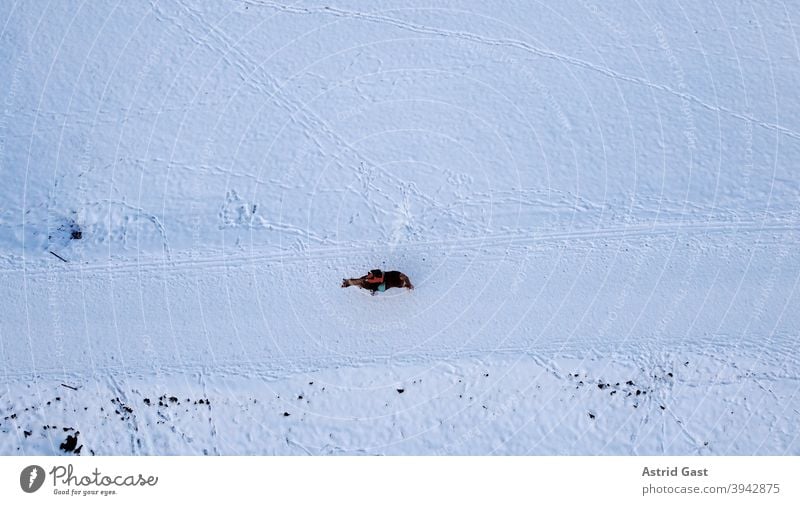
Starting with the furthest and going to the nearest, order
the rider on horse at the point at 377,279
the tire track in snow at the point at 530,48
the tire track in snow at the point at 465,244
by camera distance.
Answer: the tire track in snow at the point at 530,48 → the tire track in snow at the point at 465,244 → the rider on horse at the point at 377,279

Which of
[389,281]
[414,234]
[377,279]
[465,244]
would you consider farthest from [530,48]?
[377,279]

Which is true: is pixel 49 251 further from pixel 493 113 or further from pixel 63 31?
pixel 493 113

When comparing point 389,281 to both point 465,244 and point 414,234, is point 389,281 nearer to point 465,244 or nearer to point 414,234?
point 414,234

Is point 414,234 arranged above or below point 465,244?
above

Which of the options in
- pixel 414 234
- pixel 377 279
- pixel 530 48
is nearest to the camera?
pixel 377 279

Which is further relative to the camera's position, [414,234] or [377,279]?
[414,234]

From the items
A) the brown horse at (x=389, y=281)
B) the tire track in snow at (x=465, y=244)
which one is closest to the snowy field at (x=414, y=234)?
the tire track in snow at (x=465, y=244)

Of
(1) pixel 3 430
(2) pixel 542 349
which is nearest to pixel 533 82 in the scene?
(2) pixel 542 349

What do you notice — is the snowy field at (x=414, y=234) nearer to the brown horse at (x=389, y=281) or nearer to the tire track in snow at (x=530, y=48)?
the tire track in snow at (x=530, y=48)
